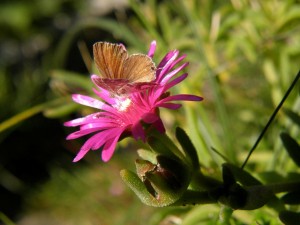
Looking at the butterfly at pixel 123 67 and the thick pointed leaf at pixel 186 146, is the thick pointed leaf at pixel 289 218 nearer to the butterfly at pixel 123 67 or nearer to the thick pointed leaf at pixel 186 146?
the thick pointed leaf at pixel 186 146

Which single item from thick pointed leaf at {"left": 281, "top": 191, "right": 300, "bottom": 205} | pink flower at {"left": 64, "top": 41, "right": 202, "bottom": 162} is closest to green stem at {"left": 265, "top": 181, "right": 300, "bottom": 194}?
thick pointed leaf at {"left": 281, "top": 191, "right": 300, "bottom": 205}

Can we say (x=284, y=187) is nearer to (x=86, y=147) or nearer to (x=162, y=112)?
(x=86, y=147)

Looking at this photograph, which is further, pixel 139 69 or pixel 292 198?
pixel 292 198

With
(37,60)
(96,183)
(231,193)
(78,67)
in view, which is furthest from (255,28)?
(37,60)

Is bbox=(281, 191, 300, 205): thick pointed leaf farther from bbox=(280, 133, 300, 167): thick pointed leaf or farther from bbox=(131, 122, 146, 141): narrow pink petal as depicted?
bbox=(131, 122, 146, 141): narrow pink petal

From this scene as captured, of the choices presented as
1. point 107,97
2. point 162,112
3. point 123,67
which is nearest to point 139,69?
point 123,67

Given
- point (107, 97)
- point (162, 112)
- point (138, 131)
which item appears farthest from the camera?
point (162, 112)
